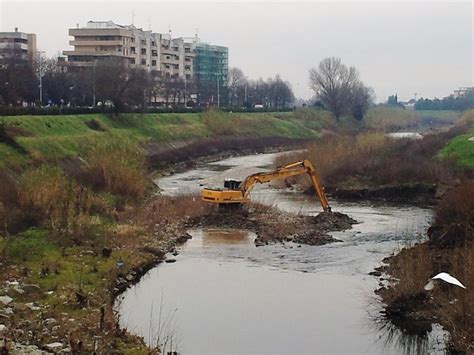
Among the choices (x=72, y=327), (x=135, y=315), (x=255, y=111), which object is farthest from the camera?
(x=255, y=111)

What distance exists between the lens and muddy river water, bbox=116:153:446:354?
1597 centimetres

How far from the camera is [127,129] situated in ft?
191

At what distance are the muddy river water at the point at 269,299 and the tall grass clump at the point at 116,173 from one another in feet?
18.8

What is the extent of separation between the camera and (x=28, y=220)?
2394 centimetres

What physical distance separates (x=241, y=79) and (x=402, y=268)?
116980 mm

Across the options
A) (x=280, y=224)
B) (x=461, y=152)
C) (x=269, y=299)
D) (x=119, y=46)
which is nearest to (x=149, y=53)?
(x=119, y=46)

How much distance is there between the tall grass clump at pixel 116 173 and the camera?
32.4 metres

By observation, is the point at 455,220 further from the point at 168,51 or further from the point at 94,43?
the point at 168,51

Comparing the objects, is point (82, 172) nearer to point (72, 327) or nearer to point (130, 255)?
point (130, 255)

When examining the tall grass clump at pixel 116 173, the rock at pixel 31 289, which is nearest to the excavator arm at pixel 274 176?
the tall grass clump at pixel 116 173

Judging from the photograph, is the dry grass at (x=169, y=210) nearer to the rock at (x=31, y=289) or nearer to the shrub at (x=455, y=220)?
the rock at (x=31, y=289)

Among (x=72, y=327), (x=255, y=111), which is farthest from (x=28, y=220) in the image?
(x=255, y=111)

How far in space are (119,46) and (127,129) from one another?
50243 mm

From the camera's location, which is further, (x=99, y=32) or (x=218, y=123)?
(x=99, y=32)
